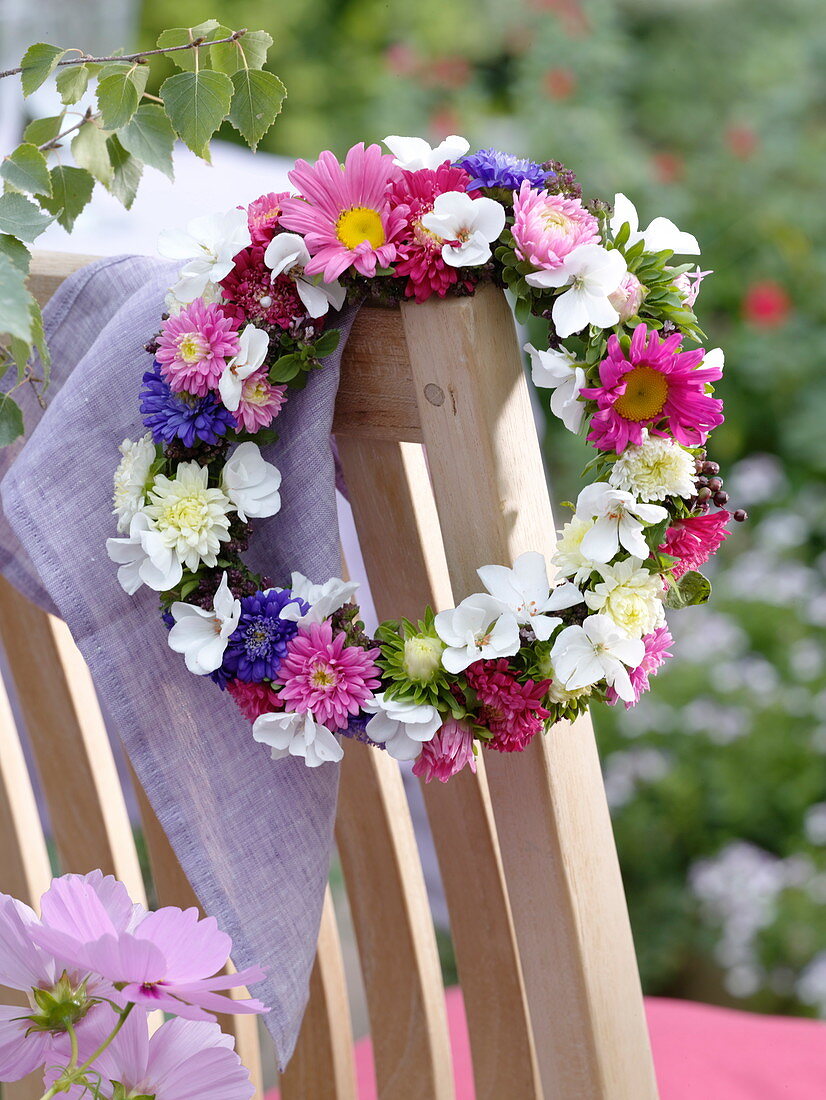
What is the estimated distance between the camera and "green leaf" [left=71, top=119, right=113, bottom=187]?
0.74 meters

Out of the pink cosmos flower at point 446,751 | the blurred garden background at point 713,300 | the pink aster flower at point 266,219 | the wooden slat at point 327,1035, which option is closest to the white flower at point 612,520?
the pink cosmos flower at point 446,751

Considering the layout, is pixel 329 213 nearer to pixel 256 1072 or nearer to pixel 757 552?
pixel 256 1072

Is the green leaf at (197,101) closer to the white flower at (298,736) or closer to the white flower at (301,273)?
the white flower at (301,273)

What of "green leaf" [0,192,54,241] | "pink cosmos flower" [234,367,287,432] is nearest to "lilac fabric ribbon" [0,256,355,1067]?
"pink cosmos flower" [234,367,287,432]

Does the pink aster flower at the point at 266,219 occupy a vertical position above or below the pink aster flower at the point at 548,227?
above

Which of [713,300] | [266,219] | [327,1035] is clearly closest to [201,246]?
[266,219]

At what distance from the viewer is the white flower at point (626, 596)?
2.01 feet

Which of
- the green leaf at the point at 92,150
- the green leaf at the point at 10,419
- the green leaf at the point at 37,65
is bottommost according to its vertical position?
the green leaf at the point at 10,419

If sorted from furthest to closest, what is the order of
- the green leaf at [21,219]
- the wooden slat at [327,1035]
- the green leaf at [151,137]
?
1. the wooden slat at [327,1035]
2. the green leaf at [151,137]
3. the green leaf at [21,219]

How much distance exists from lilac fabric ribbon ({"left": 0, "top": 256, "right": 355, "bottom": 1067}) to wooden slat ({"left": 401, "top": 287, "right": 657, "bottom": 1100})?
0.08m

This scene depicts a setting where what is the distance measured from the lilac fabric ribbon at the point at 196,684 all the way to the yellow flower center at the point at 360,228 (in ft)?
0.31

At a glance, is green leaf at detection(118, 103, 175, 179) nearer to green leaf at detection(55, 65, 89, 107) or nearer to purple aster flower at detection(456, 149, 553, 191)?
green leaf at detection(55, 65, 89, 107)

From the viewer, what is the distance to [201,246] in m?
0.66

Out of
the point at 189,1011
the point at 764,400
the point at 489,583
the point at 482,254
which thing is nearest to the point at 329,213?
the point at 482,254
